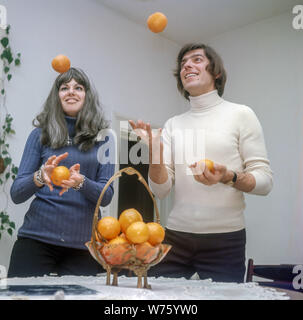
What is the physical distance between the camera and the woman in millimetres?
1381

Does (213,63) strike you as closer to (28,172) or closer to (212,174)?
(212,174)

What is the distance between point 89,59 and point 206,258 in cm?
208

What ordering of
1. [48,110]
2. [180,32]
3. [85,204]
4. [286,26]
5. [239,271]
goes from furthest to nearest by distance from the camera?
[180,32]
[286,26]
[48,110]
[85,204]
[239,271]

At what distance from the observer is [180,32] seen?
3578 millimetres

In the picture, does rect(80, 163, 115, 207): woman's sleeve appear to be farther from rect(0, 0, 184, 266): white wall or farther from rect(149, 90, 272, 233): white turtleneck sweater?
rect(0, 0, 184, 266): white wall

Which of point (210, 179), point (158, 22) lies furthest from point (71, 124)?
point (158, 22)

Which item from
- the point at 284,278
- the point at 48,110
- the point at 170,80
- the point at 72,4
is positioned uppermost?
the point at 72,4

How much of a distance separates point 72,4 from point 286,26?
1.74 metres

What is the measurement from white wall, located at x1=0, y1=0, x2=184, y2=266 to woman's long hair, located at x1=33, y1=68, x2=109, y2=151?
3.16 feet

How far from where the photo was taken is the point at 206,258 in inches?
52.1

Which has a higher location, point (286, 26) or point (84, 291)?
point (286, 26)
